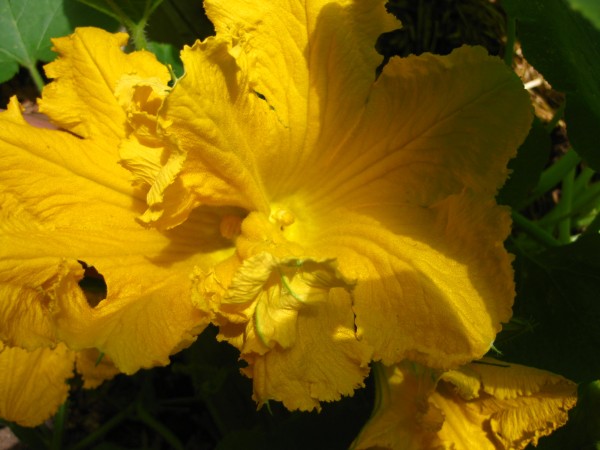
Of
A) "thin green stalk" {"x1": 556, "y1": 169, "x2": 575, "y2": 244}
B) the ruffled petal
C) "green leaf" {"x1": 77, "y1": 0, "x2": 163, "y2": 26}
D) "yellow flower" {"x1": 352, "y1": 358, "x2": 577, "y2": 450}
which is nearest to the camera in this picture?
the ruffled petal

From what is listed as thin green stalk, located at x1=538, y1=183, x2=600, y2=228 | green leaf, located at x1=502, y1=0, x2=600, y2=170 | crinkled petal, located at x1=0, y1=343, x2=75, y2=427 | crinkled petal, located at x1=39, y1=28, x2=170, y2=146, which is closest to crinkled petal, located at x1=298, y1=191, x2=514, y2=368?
green leaf, located at x1=502, y1=0, x2=600, y2=170

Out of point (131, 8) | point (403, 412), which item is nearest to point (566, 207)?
point (403, 412)

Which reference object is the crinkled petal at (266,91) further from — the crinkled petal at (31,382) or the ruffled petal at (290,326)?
the crinkled petal at (31,382)

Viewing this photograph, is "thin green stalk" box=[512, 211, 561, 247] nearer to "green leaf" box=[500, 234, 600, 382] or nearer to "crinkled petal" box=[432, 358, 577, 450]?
"green leaf" box=[500, 234, 600, 382]

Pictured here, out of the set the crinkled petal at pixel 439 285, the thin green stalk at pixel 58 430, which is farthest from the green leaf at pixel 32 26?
the crinkled petal at pixel 439 285

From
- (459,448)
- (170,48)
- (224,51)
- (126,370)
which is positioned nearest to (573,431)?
(459,448)
